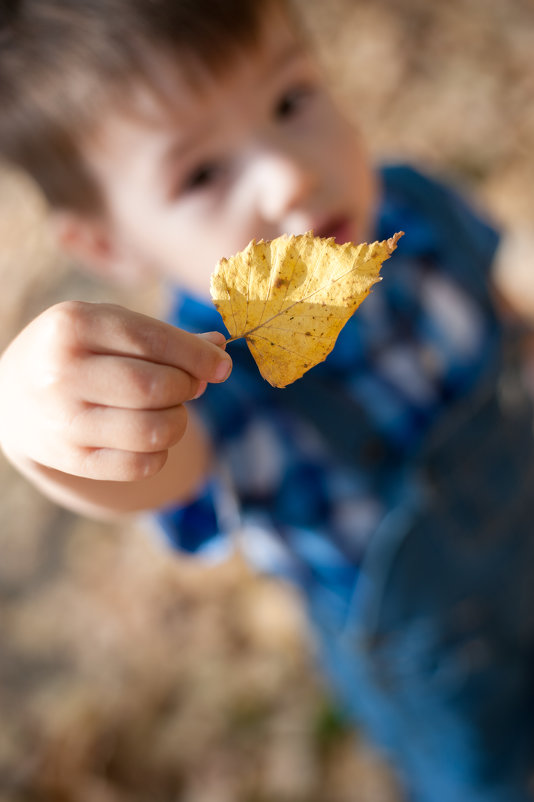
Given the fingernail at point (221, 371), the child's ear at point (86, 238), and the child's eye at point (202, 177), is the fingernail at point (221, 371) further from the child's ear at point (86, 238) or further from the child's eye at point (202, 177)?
the child's ear at point (86, 238)

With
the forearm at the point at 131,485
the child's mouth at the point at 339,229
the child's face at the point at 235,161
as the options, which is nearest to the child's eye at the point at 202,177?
the child's face at the point at 235,161

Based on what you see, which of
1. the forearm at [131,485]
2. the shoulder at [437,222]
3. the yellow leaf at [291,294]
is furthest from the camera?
the shoulder at [437,222]

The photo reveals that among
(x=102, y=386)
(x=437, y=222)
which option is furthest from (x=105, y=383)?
(x=437, y=222)

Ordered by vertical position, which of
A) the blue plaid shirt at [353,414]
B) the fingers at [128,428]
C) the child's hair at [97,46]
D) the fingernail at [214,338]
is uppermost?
the child's hair at [97,46]

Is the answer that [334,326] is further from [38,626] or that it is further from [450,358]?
[38,626]

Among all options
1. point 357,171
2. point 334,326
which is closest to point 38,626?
point 357,171

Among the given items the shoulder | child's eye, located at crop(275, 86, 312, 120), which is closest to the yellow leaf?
child's eye, located at crop(275, 86, 312, 120)

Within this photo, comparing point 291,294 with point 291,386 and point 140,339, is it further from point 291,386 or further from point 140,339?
point 291,386

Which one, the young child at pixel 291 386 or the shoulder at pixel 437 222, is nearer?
the young child at pixel 291 386
